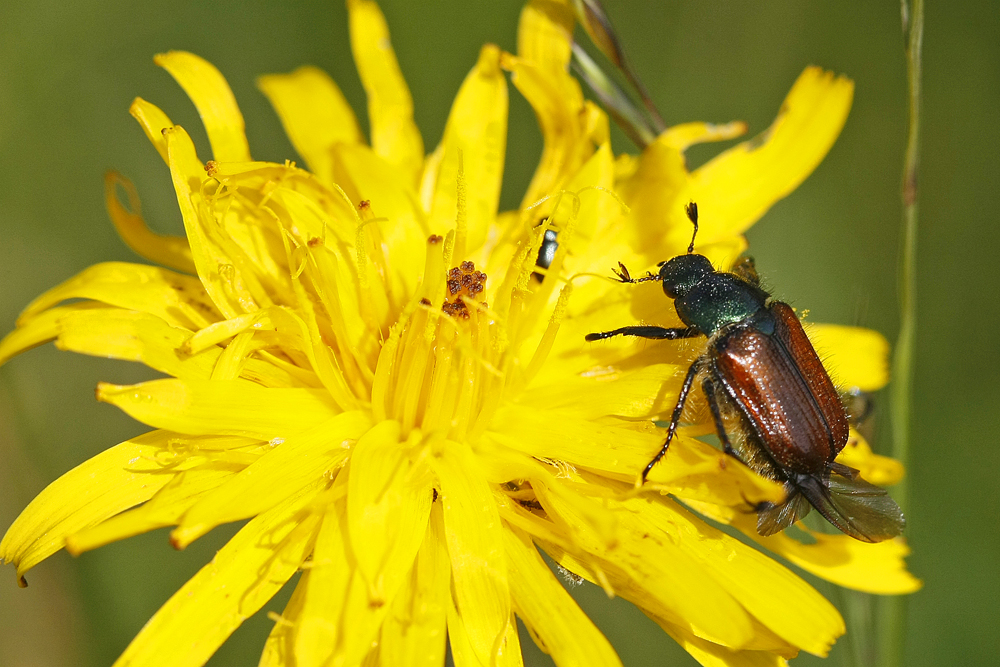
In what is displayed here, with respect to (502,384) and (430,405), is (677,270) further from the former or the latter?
(430,405)

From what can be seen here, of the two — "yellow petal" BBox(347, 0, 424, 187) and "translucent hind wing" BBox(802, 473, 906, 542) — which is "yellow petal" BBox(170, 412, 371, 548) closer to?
"yellow petal" BBox(347, 0, 424, 187)

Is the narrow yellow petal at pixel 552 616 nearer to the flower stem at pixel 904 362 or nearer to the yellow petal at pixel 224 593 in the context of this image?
the yellow petal at pixel 224 593

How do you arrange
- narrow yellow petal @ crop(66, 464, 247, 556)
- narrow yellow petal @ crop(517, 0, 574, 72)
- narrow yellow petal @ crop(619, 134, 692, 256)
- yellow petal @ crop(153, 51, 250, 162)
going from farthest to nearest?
narrow yellow petal @ crop(517, 0, 574, 72)
narrow yellow petal @ crop(619, 134, 692, 256)
yellow petal @ crop(153, 51, 250, 162)
narrow yellow petal @ crop(66, 464, 247, 556)

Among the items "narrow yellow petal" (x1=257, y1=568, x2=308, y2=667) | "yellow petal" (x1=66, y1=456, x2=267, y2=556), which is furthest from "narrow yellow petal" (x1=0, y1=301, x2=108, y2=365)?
"narrow yellow petal" (x1=257, y1=568, x2=308, y2=667)

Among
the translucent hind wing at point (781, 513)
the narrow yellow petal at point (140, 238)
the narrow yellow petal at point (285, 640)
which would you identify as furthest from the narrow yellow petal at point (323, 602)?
the narrow yellow petal at point (140, 238)

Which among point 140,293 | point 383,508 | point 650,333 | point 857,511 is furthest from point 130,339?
point 857,511

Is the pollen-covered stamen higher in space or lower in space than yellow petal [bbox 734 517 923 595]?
higher
